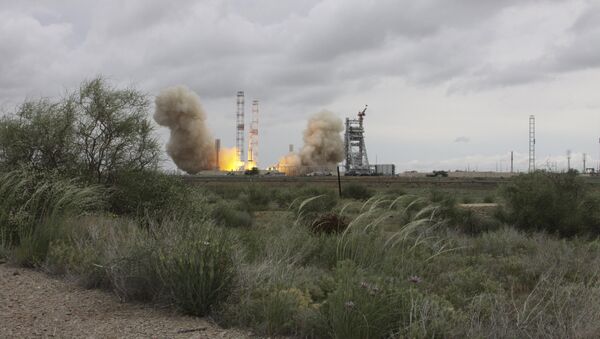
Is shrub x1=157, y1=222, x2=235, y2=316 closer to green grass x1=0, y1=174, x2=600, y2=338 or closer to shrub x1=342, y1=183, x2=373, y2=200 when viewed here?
green grass x1=0, y1=174, x2=600, y2=338

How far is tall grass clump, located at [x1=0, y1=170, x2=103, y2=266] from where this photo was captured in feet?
26.2

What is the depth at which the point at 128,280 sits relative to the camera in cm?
615

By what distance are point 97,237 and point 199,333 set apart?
362 cm

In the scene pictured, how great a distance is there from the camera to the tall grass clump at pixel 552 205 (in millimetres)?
17266

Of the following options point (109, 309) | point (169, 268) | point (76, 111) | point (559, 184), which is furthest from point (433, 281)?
point (559, 184)

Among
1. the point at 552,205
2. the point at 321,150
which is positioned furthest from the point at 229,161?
the point at 552,205

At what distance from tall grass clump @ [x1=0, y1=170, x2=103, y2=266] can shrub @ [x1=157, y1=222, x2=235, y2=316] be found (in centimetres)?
297

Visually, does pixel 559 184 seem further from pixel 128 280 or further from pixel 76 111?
pixel 128 280

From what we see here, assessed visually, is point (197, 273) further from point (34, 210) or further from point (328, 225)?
point (328, 225)

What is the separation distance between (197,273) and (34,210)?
4972 mm

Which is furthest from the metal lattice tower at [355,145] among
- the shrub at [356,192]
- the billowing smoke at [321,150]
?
the shrub at [356,192]

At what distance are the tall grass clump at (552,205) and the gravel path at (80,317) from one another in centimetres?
1406

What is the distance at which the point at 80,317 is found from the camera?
5.30 m

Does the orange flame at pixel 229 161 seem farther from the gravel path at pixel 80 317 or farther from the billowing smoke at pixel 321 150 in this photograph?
the gravel path at pixel 80 317
